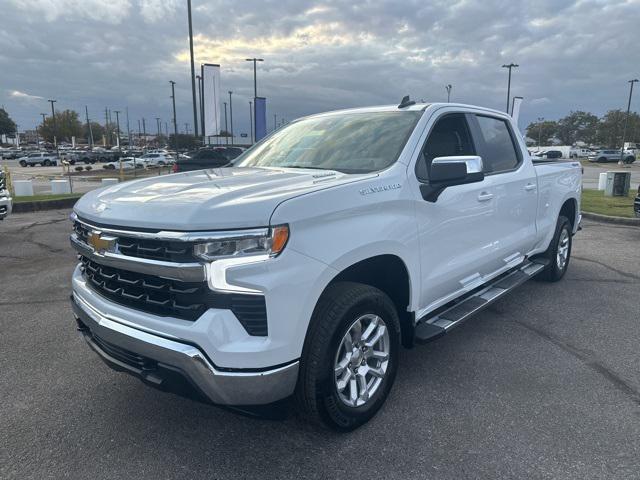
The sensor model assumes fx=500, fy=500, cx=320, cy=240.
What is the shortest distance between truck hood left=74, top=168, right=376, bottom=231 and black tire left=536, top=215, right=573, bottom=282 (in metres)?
3.61

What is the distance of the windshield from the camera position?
343cm

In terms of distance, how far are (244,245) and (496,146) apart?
3180 mm

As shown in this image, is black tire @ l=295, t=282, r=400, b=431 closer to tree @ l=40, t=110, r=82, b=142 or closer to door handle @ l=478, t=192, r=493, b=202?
door handle @ l=478, t=192, r=493, b=202

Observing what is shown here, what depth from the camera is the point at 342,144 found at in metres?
3.74

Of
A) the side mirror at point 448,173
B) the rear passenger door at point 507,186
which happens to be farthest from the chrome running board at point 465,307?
the side mirror at point 448,173

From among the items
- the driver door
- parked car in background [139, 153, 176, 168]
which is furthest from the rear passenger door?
parked car in background [139, 153, 176, 168]

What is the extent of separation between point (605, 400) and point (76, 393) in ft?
11.6

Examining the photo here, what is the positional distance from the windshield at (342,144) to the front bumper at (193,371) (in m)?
1.51

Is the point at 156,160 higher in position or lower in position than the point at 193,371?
lower

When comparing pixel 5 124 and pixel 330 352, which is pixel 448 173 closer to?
pixel 330 352

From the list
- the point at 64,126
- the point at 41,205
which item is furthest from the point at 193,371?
the point at 64,126

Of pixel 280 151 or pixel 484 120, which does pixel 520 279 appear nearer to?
pixel 484 120

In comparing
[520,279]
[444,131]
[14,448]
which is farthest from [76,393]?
[520,279]

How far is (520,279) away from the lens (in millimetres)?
4734
